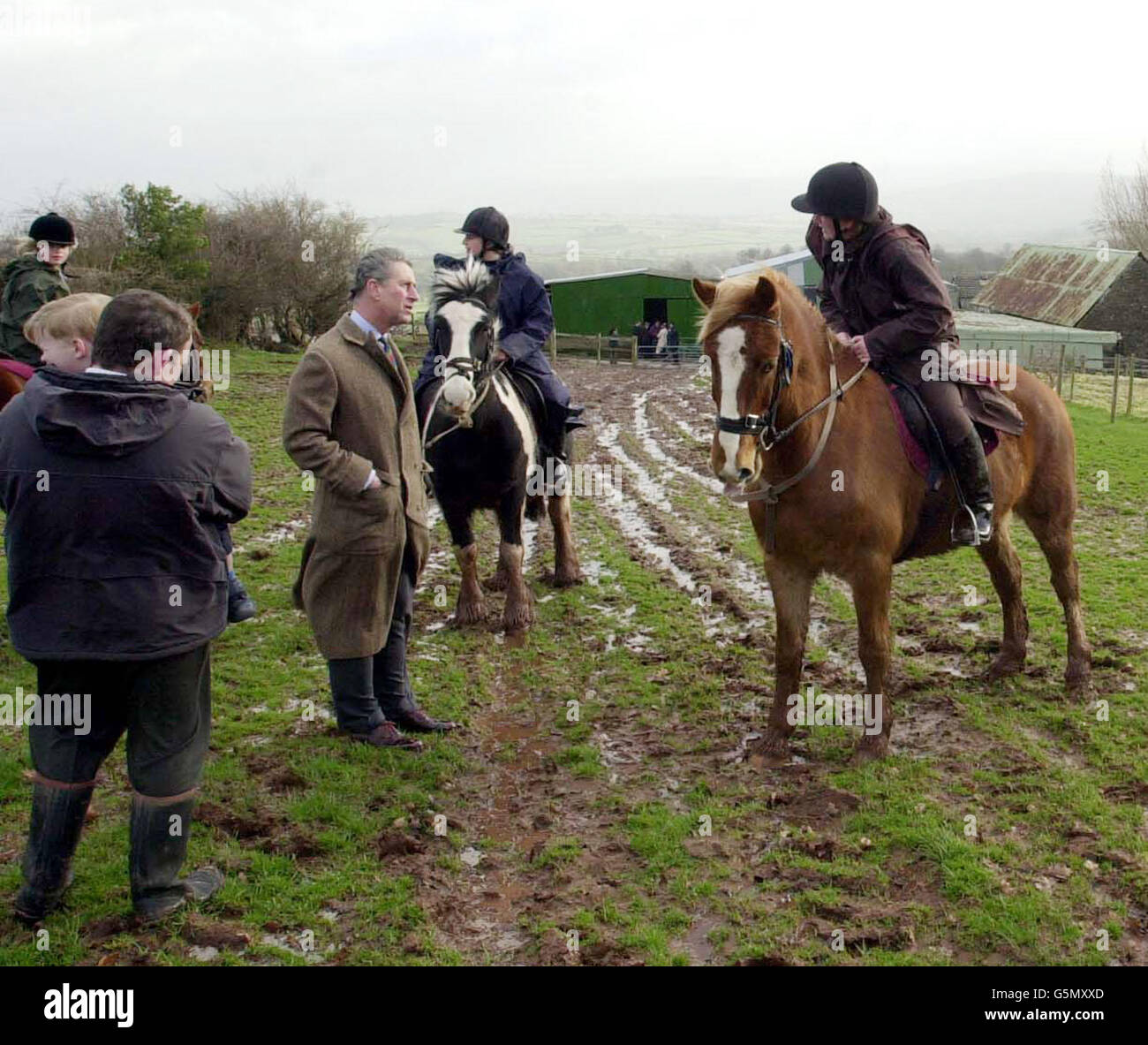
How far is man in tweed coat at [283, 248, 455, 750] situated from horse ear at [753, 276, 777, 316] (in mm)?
1682

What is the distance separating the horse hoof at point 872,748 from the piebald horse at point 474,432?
9.40ft

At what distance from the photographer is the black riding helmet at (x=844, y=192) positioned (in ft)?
15.8

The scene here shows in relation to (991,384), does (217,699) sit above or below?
below

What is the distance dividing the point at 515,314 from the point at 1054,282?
43.4m

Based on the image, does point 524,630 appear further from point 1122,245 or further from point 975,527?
point 1122,245

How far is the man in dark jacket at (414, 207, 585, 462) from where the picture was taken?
712 cm

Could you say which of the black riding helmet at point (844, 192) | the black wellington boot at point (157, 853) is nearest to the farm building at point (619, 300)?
the black riding helmet at point (844, 192)

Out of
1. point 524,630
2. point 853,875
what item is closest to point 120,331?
point 853,875

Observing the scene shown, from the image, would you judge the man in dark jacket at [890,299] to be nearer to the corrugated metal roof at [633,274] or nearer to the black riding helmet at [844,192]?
the black riding helmet at [844,192]

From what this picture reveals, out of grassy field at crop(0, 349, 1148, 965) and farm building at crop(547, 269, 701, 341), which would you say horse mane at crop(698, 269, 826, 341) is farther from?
farm building at crop(547, 269, 701, 341)

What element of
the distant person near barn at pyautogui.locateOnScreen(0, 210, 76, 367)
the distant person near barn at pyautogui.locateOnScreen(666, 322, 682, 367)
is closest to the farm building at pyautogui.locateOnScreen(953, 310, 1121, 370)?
the distant person near barn at pyautogui.locateOnScreen(666, 322, 682, 367)

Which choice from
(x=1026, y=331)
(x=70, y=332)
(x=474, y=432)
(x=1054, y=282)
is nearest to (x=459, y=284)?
(x=474, y=432)

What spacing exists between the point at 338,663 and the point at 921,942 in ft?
9.90
